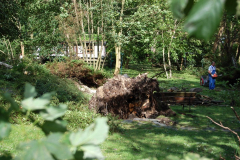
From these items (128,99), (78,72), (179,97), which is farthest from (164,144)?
(78,72)

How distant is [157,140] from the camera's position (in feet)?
22.6

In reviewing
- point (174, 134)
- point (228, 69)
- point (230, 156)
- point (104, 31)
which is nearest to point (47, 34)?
point (104, 31)

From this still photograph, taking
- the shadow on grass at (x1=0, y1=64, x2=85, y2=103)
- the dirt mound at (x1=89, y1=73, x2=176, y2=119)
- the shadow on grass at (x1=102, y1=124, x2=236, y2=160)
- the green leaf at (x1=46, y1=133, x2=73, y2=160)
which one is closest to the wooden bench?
the dirt mound at (x1=89, y1=73, x2=176, y2=119)

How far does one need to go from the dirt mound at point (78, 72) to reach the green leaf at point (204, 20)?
1480cm

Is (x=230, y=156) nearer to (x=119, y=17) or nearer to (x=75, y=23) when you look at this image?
(x=75, y=23)

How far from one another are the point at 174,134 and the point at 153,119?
2112 millimetres

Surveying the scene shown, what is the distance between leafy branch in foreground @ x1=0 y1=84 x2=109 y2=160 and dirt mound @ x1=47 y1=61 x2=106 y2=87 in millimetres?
14659

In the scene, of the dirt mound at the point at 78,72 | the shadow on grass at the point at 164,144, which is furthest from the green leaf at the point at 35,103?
the dirt mound at the point at 78,72

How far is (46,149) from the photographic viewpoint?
56 centimetres

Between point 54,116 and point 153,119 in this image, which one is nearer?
point 54,116

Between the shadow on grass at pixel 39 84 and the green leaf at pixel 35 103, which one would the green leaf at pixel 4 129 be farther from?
the shadow on grass at pixel 39 84

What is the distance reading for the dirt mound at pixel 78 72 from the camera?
50.4ft

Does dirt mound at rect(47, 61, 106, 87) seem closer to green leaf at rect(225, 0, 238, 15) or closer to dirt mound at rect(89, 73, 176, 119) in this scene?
dirt mound at rect(89, 73, 176, 119)

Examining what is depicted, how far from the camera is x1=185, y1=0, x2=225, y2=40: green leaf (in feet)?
1.78
